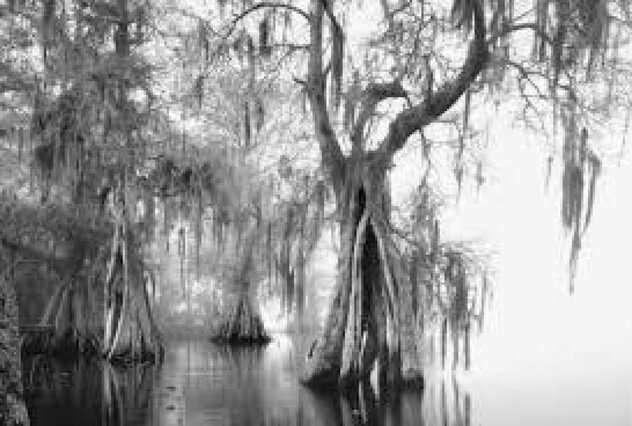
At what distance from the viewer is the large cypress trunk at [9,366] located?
5565 millimetres

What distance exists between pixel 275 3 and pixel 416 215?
18.3 ft

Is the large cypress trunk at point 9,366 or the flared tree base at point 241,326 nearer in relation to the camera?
the large cypress trunk at point 9,366

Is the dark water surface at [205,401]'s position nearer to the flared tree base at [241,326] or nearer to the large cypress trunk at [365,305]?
the large cypress trunk at [365,305]

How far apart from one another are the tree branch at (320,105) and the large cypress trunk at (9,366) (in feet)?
24.3

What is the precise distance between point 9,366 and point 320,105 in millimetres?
8312

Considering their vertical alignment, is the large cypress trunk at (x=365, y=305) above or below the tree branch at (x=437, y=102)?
below

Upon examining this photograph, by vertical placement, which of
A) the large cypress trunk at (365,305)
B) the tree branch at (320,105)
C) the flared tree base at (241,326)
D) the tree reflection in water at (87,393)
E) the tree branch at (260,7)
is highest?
the tree branch at (260,7)

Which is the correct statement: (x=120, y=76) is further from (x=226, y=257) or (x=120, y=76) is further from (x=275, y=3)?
(x=226, y=257)

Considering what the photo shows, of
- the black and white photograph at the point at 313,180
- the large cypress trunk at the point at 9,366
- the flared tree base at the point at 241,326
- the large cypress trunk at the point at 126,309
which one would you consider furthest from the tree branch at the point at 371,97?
the flared tree base at the point at 241,326

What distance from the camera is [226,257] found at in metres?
31.1

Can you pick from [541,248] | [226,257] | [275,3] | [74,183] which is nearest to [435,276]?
[275,3]

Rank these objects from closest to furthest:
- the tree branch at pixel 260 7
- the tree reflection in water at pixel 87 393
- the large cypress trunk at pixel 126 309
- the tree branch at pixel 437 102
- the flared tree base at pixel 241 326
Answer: the tree reflection in water at pixel 87 393 < the tree branch at pixel 437 102 < the tree branch at pixel 260 7 < the large cypress trunk at pixel 126 309 < the flared tree base at pixel 241 326

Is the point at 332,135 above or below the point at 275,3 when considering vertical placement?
below

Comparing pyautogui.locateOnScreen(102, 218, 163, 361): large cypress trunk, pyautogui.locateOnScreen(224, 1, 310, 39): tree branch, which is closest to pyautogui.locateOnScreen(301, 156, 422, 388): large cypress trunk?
pyautogui.locateOnScreen(224, 1, 310, 39): tree branch
